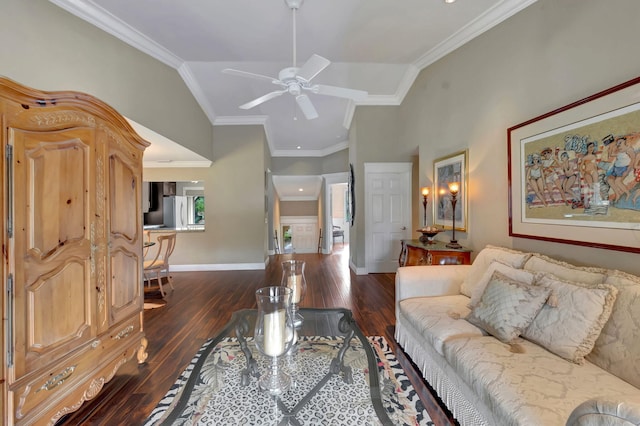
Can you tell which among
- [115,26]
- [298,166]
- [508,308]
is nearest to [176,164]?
[115,26]

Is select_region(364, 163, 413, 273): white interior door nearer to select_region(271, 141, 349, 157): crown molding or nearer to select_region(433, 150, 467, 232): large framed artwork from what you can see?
select_region(433, 150, 467, 232): large framed artwork

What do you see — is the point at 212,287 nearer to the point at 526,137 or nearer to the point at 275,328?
the point at 275,328

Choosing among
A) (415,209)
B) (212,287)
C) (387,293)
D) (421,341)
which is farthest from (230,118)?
(421,341)

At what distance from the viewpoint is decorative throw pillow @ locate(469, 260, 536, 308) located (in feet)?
5.59

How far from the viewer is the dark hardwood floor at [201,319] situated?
167 centimetres

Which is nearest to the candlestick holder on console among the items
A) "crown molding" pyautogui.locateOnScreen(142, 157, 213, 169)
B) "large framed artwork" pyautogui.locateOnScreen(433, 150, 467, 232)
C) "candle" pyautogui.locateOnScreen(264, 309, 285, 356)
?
"large framed artwork" pyautogui.locateOnScreen(433, 150, 467, 232)

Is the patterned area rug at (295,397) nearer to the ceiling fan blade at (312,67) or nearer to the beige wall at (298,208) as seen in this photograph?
the ceiling fan blade at (312,67)

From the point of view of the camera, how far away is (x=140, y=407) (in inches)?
65.8

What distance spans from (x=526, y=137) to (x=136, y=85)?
12.7 feet

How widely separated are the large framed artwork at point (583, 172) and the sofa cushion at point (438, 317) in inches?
36.4

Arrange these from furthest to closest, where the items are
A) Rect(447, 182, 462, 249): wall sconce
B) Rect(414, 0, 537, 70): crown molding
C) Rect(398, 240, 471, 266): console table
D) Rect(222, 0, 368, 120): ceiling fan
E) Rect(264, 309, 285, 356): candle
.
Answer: Rect(447, 182, 462, 249): wall sconce → Rect(398, 240, 471, 266): console table → Rect(414, 0, 537, 70): crown molding → Rect(222, 0, 368, 120): ceiling fan → Rect(264, 309, 285, 356): candle

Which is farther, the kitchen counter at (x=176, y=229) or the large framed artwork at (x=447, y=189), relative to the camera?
the kitchen counter at (x=176, y=229)

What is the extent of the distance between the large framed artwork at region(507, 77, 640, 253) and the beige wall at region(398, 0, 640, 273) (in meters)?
0.10

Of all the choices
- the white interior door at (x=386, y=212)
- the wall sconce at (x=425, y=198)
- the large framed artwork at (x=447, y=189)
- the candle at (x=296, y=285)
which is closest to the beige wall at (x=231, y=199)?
the white interior door at (x=386, y=212)
